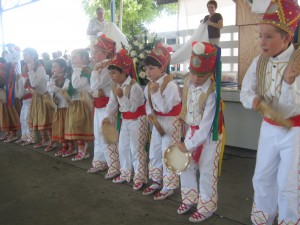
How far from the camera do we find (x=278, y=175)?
83.3 inches

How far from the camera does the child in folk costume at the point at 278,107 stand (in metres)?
1.92

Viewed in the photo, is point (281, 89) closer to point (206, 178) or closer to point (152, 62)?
point (206, 178)

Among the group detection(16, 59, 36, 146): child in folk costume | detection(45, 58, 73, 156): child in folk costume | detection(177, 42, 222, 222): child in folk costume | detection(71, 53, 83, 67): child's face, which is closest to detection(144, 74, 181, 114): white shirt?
detection(177, 42, 222, 222): child in folk costume

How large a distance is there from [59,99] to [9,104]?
1711mm

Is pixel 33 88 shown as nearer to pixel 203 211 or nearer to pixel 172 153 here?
pixel 172 153

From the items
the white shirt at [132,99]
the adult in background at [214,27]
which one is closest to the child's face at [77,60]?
the white shirt at [132,99]

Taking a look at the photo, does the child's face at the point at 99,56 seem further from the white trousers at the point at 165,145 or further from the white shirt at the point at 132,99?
the white trousers at the point at 165,145

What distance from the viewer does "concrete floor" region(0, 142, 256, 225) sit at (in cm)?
281

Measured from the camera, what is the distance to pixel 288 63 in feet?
6.40

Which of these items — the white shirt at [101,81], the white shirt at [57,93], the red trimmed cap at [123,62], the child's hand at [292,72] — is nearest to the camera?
the child's hand at [292,72]

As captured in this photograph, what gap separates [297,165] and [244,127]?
2.49m

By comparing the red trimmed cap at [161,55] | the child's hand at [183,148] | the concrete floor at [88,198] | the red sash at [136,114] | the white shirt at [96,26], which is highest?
the white shirt at [96,26]

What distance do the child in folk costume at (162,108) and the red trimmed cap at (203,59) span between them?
537mm

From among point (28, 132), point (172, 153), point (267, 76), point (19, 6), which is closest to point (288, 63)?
point (267, 76)
